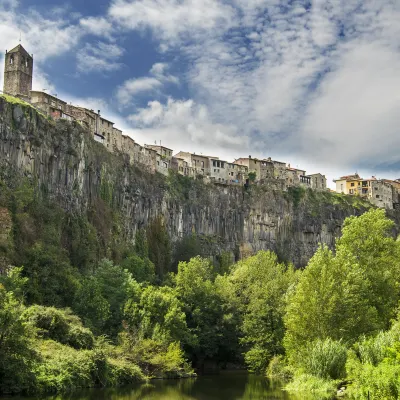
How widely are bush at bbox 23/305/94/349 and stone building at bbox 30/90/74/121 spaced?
40.6 meters

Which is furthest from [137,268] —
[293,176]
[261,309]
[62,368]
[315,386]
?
[293,176]

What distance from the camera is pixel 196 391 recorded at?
4609 cm

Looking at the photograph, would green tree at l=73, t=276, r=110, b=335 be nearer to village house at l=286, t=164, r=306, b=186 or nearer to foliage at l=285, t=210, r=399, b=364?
foliage at l=285, t=210, r=399, b=364

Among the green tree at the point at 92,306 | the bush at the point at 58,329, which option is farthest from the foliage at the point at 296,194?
the bush at the point at 58,329

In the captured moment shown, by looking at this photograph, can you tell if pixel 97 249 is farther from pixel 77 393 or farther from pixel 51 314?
pixel 77 393

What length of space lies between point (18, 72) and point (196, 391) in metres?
→ 70.1

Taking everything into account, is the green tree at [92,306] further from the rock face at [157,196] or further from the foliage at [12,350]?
the rock face at [157,196]

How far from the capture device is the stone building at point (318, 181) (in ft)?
470

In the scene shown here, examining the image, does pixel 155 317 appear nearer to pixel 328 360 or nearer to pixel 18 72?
pixel 328 360

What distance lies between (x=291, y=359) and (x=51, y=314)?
19782mm

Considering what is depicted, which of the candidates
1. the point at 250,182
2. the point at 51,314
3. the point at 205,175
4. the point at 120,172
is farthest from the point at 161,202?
the point at 51,314

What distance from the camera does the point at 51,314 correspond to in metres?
50.2

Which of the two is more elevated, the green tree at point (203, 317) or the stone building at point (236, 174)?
the stone building at point (236, 174)

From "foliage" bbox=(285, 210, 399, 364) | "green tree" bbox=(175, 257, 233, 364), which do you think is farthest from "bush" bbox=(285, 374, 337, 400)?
"green tree" bbox=(175, 257, 233, 364)
